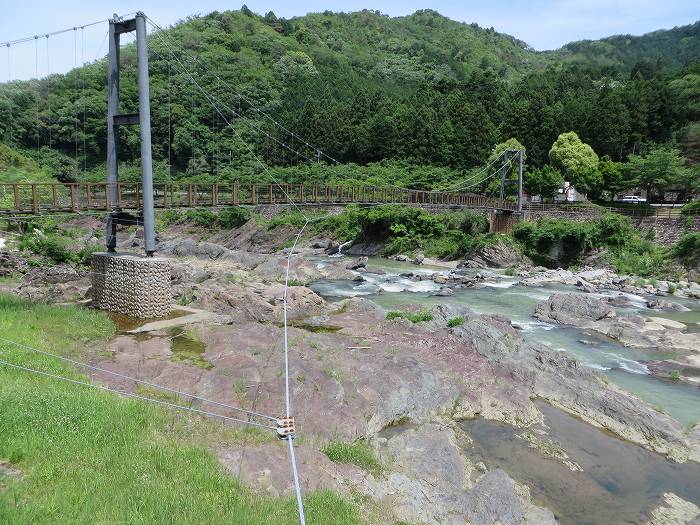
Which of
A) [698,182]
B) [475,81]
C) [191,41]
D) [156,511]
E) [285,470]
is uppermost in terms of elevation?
[191,41]

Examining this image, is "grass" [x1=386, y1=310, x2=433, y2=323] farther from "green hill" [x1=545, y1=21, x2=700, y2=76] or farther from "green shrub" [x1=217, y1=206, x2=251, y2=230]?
"green hill" [x1=545, y1=21, x2=700, y2=76]

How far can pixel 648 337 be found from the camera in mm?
17203

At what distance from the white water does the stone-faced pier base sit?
867 centimetres

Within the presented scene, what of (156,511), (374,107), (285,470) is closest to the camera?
(156,511)

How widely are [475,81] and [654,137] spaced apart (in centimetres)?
3074

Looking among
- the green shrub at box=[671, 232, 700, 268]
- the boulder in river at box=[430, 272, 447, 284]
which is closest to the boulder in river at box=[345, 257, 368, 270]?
the boulder in river at box=[430, 272, 447, 284]

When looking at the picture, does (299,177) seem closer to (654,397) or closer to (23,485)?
(654,397)

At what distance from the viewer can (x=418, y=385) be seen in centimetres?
1095

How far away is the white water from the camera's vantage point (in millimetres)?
12781

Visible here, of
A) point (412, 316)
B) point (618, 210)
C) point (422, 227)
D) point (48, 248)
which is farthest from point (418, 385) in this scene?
point (618, 210)

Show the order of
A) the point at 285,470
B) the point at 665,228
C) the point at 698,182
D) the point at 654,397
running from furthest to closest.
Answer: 1. the point at 698,182
2. the point at 665,228
3. the point at 654,397
4. the point at 285,470

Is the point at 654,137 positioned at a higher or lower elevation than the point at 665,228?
higher

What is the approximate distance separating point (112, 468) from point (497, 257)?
30.9 metres

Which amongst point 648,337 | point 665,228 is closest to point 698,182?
point 665,228
